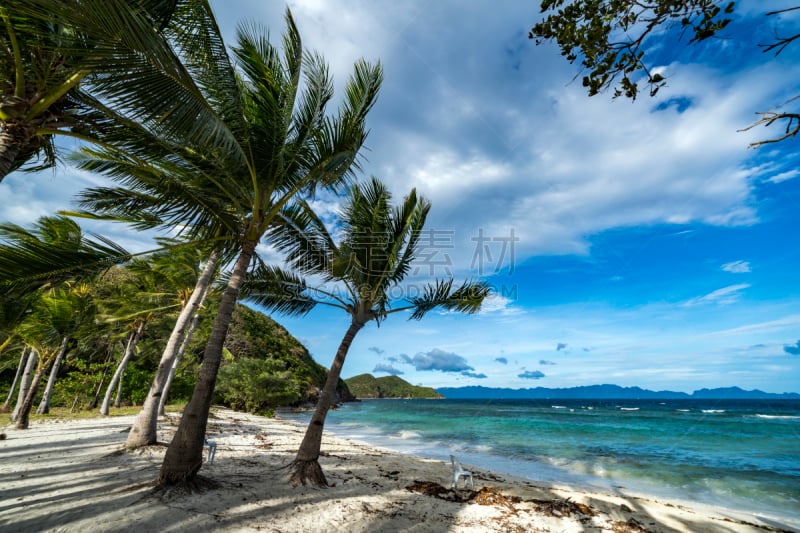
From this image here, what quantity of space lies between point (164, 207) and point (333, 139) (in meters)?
3.13

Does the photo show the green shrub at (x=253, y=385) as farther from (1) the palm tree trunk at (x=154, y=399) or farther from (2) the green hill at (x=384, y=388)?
→ (2) the green hill at (x=384, y=388)

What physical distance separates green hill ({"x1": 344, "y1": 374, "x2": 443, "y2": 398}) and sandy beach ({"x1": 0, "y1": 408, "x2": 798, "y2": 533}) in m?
127

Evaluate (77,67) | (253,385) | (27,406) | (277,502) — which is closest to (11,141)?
(77,67)

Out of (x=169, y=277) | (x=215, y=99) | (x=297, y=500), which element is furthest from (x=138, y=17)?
(x=169, y=277)

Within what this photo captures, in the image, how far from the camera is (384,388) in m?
144

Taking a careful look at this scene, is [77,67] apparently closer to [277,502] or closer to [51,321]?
[277,502]

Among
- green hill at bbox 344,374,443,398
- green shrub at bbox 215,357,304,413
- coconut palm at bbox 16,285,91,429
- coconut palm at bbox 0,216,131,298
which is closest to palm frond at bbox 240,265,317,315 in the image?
coconut palm at bbox 0,216,131,298

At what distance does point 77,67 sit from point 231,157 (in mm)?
2170

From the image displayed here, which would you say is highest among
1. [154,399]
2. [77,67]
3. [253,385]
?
[77,67]

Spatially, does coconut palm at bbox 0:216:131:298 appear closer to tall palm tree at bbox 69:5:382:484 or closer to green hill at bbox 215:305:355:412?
tall palm tree at bbox 69:5:382:484

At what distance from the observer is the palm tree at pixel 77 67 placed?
2793mm

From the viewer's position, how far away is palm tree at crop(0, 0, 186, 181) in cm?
279

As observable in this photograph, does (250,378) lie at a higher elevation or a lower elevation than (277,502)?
higher

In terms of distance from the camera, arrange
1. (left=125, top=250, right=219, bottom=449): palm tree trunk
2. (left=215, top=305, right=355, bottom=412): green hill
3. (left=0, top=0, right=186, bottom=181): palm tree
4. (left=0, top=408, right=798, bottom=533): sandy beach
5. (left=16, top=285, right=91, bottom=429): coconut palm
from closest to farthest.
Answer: (left=0, top=0, right=186, bottom=181): palm tree < (left=0, top=408, right=798, bottom=533): sandy beach < (left=125, top=250, right=219, bottom=449): palm tree trunk < (left=16, top=285, right=91, bottom=429): coconut palm < (left=215, top=305, right=355, bottom=412): green hill
